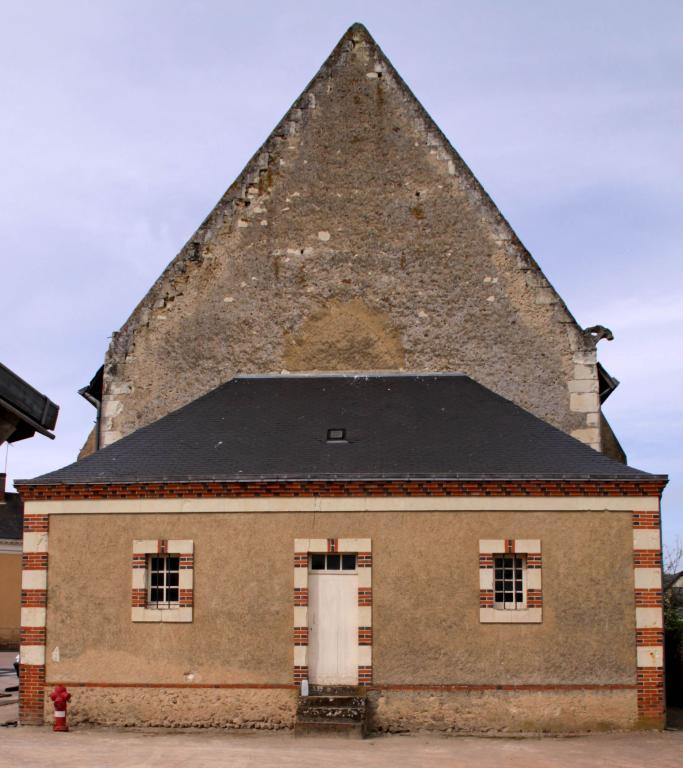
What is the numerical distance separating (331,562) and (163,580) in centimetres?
228

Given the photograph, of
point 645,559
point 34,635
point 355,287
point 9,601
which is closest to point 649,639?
point 645,559

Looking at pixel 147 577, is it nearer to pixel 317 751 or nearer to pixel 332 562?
pixel 332 562

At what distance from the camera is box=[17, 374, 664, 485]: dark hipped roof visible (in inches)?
620

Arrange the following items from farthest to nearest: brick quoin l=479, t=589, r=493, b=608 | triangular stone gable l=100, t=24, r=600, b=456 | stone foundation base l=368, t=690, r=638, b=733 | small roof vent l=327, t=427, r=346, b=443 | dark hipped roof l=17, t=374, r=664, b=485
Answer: triangular stone gable l=100, t=24, r=600, b=456 < small roof vent l=327, t=427, r=346, b=443 < dark hipped roof l=17, t=374, r=664, b=485 < brick quoin l=479, t=589, r=493, b=608 < stone foundation base l=368, t=690, r=638, b=733

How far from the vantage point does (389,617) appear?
15.3 meters

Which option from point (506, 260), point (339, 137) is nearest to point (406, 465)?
point (506, 260)

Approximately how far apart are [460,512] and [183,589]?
3806mm

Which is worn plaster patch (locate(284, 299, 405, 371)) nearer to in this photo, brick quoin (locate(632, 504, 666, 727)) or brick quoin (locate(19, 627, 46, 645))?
brick quoin (locate(632, 504, 666, 727))

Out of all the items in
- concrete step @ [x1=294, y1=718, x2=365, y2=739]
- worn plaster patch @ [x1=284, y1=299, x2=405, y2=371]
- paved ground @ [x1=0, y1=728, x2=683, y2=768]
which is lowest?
paved ground @ [x1=0, y1=728, x2=683, y2=768]

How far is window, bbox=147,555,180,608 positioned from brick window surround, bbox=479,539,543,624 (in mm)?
4077

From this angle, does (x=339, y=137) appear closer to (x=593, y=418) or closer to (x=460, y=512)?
(x=593, y=418)

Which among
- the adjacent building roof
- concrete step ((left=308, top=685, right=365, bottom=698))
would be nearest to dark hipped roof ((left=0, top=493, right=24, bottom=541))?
concrete step ((left=308, top=685, right=365, bottom=698))

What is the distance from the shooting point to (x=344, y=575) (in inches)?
615

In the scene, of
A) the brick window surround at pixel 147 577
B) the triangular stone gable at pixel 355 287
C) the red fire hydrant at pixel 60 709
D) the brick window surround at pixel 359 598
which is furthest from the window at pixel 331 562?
the triangular stone gable at pixel 355 287
